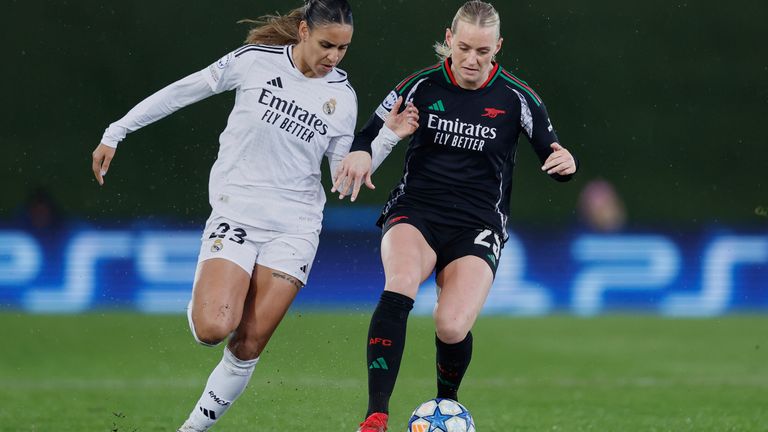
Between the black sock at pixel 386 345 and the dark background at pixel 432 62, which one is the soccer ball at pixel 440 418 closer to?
the black sock at pixel 386 345

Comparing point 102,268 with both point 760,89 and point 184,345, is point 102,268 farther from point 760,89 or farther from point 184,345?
point 760,89

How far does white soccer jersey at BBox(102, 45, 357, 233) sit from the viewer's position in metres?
5.88

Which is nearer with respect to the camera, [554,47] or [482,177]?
[482,177]

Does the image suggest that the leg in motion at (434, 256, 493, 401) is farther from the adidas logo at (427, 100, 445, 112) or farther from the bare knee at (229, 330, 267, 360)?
the bare knee at (229, 330, 267, 360)

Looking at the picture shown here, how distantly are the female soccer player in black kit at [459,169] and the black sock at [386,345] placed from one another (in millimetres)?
209

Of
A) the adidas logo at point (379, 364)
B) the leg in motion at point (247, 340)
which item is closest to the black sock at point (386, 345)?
the adidas logo at point (379, 364)

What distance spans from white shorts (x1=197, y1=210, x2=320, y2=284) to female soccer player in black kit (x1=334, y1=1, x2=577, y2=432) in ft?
1.44

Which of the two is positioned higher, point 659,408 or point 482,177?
point 482,177

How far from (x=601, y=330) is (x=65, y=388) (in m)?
7.17

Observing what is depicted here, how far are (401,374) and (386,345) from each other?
5.36 metres

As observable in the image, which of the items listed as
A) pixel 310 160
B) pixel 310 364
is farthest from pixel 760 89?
pixel 310 160

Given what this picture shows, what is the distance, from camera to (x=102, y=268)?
14.0 meters

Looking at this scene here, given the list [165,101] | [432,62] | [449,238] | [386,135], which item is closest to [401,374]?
[432,62]

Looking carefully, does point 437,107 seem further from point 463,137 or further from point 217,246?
point 217,246
